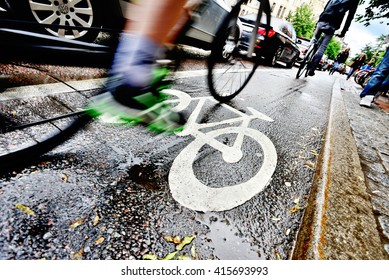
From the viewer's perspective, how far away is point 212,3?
16.3 feet

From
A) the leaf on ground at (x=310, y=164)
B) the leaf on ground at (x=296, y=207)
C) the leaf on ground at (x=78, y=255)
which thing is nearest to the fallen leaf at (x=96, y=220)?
the leaf on ground at (x=78, y=255)

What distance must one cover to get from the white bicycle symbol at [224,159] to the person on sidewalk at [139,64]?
45 cm

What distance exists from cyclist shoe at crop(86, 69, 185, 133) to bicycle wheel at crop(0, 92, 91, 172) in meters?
0.21

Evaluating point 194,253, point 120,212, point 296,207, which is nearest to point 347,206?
point 296,207

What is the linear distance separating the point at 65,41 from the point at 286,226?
5.91 ft

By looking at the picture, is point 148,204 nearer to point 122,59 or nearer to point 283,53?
point 122,59

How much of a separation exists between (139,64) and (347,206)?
168cm

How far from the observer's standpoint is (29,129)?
161cm

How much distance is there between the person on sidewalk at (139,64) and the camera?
124cm

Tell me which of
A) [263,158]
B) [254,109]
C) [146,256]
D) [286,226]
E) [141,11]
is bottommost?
[146,256]

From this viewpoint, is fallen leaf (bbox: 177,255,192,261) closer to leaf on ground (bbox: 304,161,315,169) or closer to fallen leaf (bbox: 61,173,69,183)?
fallen leaf (bbox: 61,173,69,183)

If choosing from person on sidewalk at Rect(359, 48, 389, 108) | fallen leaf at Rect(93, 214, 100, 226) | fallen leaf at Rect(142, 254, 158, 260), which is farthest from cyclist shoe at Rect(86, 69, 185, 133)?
person on sidewalk at Rect(359, 48, 389, 108)

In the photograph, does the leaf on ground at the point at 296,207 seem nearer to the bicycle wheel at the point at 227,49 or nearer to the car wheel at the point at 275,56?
the bicycle wheel at the point at 227,49

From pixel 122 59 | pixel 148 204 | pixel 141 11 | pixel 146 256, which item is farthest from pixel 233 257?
pixel 141 11
